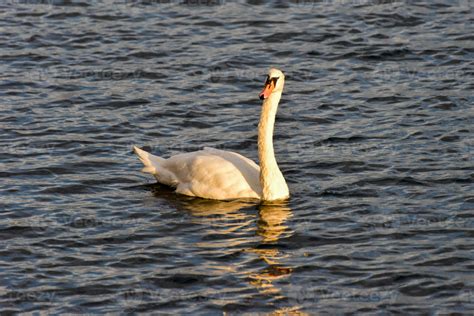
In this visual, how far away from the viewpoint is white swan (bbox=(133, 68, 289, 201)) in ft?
51.1

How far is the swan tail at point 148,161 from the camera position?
53.4 feet

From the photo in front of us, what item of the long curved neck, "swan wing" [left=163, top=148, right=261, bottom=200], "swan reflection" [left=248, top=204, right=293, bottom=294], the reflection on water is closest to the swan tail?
"swan wing" [left=163, top=148, right=261, bottom=200]

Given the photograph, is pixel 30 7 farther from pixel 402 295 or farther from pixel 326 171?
pixel 402 295

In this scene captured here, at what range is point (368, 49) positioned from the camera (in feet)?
72.4

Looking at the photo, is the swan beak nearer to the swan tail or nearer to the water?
the water

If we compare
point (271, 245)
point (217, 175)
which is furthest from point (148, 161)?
point (271, 245)

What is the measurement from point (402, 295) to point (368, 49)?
9.98 m

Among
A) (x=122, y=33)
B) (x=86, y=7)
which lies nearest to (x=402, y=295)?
(x=122, y=33)

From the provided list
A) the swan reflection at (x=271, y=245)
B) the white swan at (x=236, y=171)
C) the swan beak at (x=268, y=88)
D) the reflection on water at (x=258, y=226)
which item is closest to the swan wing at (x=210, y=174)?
the white swan at (x=236, y=171)

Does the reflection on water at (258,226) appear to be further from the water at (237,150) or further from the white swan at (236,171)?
the white swan at (236,171)

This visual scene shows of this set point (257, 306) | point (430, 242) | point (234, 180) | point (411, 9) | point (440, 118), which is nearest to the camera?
point (257, 306)

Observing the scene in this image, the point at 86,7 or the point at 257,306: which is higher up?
the point at 86,7

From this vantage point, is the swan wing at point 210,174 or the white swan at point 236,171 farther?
the swan wing at point 210,174

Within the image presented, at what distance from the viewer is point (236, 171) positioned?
15.9 m
